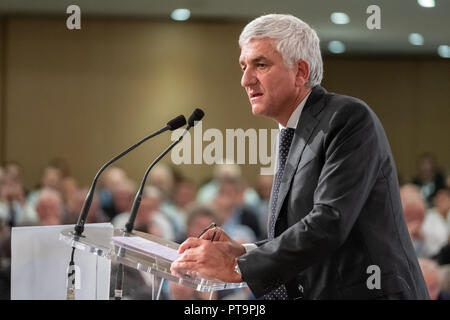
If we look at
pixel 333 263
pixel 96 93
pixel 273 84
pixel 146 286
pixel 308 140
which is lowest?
pixel 146 286

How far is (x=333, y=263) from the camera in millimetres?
1502

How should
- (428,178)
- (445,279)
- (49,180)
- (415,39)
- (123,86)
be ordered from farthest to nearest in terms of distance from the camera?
1. (123,86)
2. (415,39)
3. (428,178)
4. (49,180)
5. (445,279)

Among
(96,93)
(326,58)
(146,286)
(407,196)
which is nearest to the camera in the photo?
(146,286)

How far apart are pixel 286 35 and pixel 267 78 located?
0.34ft

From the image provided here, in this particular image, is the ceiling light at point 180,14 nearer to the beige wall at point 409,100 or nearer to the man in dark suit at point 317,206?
the beige wall at point 409,100

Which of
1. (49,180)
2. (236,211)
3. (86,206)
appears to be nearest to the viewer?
(86,206)

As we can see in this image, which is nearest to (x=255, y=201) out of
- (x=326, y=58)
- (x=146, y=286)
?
(x=326, y=58)

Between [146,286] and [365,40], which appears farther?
[365,40]

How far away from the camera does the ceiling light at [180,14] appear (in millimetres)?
6332

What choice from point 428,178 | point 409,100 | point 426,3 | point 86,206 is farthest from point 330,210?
point 409,100

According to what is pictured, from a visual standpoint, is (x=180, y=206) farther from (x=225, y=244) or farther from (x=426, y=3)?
(x=225, y=244)

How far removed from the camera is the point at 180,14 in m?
6.40
